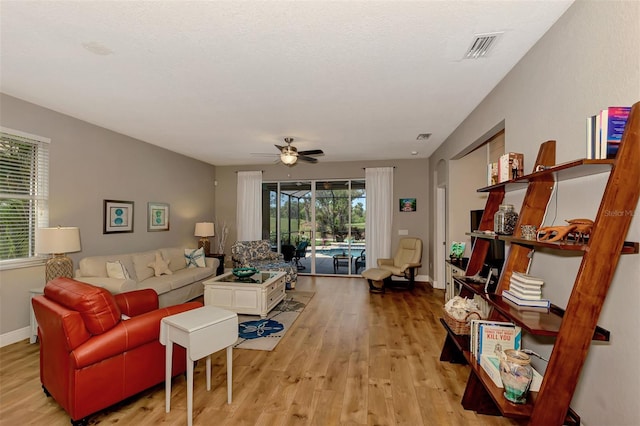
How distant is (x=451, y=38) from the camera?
2098 millimetres

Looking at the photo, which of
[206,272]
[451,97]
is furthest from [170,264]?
[451,97]

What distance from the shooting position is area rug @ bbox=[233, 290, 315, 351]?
322 cm

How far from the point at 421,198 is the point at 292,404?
5.19 m

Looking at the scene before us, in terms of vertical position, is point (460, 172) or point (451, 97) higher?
point (451, 97)

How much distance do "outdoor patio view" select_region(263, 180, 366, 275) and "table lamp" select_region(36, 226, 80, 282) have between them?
4.14m

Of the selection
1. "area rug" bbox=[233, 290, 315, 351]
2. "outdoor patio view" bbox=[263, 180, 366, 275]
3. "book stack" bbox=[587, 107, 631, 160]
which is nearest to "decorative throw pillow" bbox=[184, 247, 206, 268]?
"area rug" bbox=[233, 290, 315, 351]

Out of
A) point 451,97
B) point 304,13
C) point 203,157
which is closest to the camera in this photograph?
point 304,13

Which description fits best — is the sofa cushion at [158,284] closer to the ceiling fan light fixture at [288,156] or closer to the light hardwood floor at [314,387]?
the light hardwood floor at [314,387]

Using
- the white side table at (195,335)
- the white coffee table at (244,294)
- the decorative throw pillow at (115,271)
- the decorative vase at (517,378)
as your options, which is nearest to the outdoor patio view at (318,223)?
the white coffee table at (244,294)

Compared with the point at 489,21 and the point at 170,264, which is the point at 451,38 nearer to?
the point at 489,21

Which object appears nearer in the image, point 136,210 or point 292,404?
point 292,404

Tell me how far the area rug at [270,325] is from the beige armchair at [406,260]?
1851mm

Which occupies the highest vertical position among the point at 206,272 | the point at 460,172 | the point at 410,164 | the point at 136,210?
the point at 410,164

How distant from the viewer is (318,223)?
22.9ft
